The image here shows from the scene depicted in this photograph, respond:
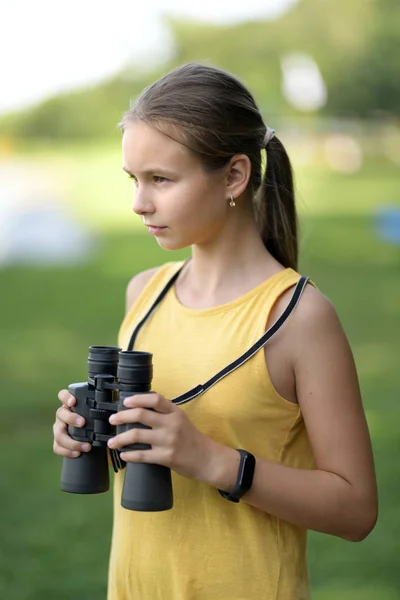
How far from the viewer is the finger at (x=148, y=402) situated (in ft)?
5.30

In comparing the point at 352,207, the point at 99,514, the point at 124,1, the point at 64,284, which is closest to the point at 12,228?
the point at 64,284

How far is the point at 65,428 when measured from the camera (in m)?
1.81

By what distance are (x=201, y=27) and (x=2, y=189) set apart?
3.43 metres

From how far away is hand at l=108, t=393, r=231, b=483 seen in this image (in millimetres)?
1620

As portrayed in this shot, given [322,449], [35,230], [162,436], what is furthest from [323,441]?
[35,230]

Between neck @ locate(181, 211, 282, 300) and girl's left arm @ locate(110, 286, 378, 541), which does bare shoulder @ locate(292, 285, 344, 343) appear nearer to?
girl's left arm @ locate(110, 286, 378, 541)

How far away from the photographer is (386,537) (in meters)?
4.30

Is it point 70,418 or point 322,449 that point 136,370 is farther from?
point 322,449

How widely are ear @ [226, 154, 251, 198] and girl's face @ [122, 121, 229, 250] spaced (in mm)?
49

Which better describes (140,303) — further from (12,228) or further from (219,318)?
(12,228)

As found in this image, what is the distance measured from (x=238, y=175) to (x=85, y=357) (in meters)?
7.50

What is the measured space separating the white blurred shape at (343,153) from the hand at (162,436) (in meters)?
11.6

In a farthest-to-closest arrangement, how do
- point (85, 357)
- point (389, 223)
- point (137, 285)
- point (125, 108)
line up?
point (389, 223) < point (125, 108) < point (85, 357) < point (137, 285)

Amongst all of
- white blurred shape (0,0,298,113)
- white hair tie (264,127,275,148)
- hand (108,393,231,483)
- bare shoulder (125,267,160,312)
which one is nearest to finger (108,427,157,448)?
hand (108,393,231,483)
